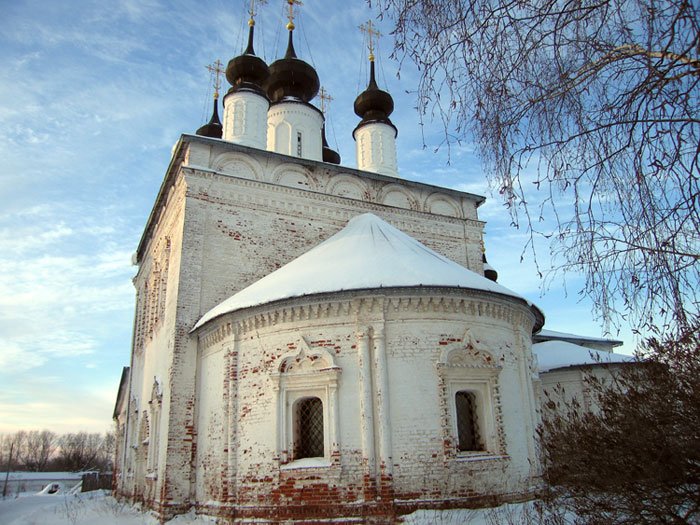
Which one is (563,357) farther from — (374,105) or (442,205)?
(374,105)

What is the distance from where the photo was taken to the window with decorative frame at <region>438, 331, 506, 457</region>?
9430 millimetres

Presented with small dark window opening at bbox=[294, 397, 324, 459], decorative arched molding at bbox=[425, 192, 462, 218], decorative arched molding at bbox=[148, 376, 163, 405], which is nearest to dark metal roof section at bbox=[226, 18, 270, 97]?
decorative arched molding at bbox=[425, 192, 462, 218]

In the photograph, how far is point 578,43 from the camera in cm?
347

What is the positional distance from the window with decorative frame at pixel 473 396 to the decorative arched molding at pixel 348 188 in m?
6.08

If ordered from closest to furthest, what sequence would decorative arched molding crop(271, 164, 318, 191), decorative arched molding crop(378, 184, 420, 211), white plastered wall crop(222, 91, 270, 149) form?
decorative arched molding crop(271, 164, 318, 191)
decorative arched molding crop(378, 184, 420, 211)
white plastered wall crop(222, 91, 270, 149)

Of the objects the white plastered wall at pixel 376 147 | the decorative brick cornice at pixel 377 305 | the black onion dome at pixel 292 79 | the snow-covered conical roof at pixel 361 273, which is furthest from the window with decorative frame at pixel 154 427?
the black onion dome at pixel 292 79

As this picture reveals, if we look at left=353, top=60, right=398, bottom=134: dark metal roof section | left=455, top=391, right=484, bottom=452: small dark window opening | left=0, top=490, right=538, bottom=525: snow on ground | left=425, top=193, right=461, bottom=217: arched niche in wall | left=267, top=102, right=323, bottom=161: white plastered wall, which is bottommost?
left=0, top=490, right=538, bottom=525: snow on ground

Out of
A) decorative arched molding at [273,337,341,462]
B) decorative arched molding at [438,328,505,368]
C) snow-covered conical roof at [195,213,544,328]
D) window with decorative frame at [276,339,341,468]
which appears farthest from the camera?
snow-covered conical roof at [195,213,544,328]

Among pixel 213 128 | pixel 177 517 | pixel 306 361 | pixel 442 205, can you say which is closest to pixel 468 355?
pixel 306 361

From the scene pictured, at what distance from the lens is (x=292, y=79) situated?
16.6 metres

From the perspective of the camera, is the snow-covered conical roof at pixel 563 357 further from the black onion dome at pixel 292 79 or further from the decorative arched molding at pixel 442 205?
the black onion dome at pixel 292 79

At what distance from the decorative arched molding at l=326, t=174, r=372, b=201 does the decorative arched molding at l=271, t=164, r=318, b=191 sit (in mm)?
466

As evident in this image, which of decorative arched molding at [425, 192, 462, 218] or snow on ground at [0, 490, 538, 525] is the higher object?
decorative arched molding at [425, 192, 462, 218]

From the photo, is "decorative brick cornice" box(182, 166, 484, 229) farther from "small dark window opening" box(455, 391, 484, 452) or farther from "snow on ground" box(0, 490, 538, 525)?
"snow on ground" box(0, 490, 538, 525)
